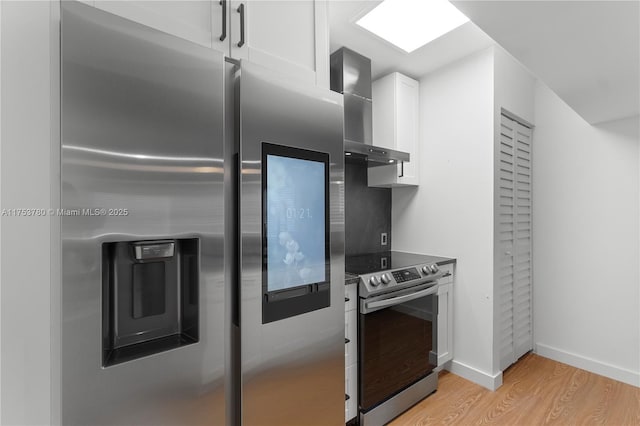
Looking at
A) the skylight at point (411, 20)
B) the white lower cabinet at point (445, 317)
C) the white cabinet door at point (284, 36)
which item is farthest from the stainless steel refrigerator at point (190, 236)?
the white lower cabinet at point (445, 317)

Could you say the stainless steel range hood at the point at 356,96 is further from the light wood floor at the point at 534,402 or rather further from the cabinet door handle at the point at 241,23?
the light wood floor at the point at 534,402

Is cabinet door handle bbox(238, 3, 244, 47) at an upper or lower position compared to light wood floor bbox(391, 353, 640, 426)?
upper

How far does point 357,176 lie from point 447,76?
107 centimetres

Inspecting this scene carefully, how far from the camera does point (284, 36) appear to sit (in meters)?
1.30

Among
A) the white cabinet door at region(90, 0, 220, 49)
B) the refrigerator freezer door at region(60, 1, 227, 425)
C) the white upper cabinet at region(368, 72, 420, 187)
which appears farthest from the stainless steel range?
the white cabinet door at region(90, 0, 220, 49)

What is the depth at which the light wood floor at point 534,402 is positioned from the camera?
75.0 inches

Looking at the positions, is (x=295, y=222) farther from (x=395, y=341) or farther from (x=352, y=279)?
(x=395, y=341)

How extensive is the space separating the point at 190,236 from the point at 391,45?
1945 mm

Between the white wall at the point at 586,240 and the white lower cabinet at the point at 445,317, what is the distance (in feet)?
3.32

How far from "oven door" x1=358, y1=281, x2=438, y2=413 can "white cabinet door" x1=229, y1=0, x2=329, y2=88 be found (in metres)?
1.28

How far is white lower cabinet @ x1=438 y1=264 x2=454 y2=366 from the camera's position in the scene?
91.3 inches

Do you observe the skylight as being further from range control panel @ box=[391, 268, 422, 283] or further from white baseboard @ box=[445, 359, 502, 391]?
white baseboard @ box=[445, 359, 502, 391]

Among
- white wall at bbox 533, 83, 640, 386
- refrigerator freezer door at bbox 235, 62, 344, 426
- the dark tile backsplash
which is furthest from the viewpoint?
the dark tile backsplash

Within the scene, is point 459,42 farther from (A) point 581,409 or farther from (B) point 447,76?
(A) point 581,409
